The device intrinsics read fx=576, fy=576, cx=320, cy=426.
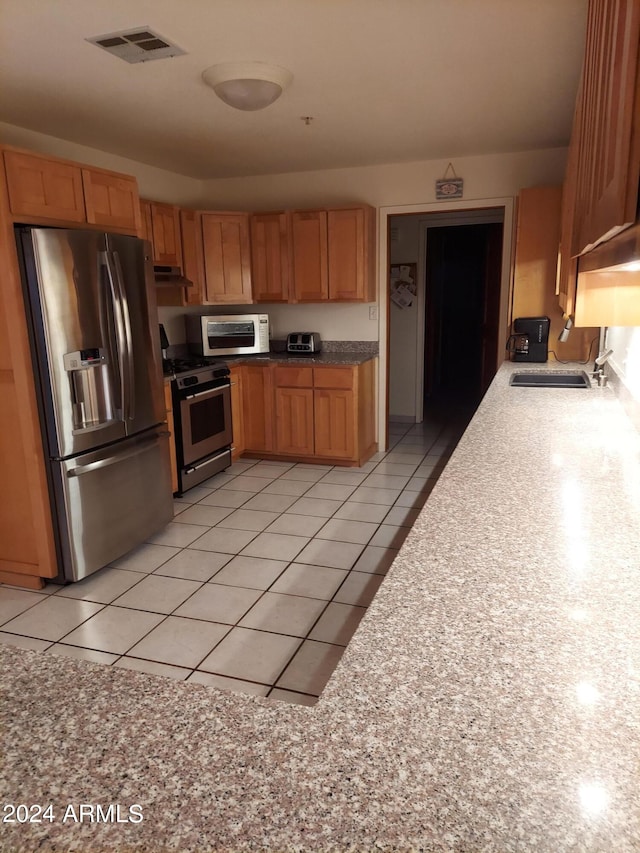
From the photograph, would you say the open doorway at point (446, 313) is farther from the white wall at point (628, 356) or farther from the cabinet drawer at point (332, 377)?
the white wall at point (628, 356)

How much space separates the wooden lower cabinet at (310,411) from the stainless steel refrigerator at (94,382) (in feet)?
5.45

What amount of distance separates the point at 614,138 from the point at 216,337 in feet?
14.5

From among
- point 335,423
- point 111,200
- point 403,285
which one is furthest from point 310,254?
point 111,200

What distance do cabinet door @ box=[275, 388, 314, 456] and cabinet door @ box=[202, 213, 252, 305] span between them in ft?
3.06

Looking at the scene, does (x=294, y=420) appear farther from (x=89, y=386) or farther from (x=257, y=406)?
(x=89, y=386)

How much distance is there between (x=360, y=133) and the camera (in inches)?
148

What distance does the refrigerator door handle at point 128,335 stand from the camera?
294 cm

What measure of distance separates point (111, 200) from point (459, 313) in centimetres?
762

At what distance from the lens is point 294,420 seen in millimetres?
4910

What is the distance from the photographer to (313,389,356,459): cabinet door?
4.72 m

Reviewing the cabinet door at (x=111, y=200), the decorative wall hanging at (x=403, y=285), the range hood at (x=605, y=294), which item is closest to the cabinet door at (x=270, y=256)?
the decorative wall hanging at (x=403, y=285)

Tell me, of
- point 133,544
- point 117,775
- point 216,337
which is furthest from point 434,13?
point 216,337

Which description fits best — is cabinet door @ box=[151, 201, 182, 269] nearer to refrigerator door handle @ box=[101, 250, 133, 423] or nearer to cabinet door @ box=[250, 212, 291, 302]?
cabinet door @ box=[250, 212, 291, 302]

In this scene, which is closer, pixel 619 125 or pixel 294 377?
pixel 619 125
